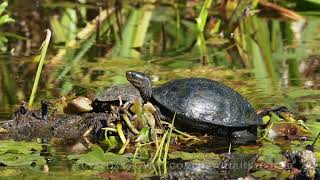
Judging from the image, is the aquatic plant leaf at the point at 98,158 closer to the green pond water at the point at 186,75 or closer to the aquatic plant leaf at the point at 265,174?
the green pond water at the point at 186,75

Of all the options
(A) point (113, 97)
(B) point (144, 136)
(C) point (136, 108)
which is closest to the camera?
(B) point (144, 136)

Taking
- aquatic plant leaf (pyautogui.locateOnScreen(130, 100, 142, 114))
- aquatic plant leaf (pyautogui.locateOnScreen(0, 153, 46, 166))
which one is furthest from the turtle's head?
aquatic plant leaf (pyautogui.locateOnScreen(0, 153, 46, 166))

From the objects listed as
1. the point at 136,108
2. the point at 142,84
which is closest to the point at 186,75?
the point at 142,84

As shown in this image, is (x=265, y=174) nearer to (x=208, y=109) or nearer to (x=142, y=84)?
(x=208, y=109)

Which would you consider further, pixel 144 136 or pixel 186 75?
pixel 186 75

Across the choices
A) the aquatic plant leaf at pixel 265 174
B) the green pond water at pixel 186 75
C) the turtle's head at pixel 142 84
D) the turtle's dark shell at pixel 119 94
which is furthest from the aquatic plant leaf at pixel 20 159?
the aquatic plant leaf at pixel 265 174

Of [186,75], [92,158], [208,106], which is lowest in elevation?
[186,75]

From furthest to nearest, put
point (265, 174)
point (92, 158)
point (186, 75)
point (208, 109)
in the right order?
1. point (186, 75)
2. point (208, 109)
3. point (92, 158)
4. point (265, 174)
